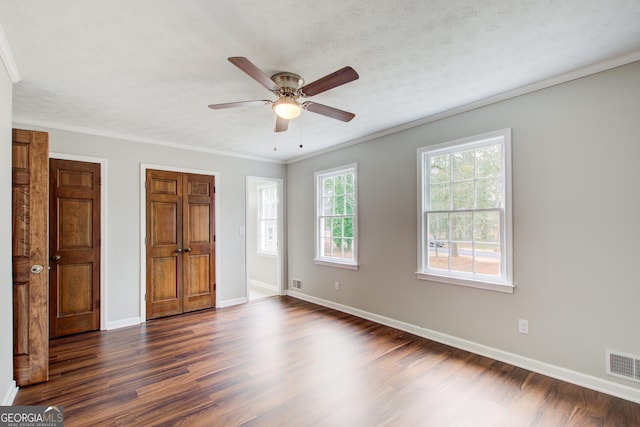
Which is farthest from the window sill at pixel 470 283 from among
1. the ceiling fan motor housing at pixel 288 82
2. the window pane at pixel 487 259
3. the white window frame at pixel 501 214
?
the ceiling fan motor housing at pixel 288 82

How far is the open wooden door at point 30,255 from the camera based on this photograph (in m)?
2.52

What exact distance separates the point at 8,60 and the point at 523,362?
4959 millimetres

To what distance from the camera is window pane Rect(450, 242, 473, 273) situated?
130 inches

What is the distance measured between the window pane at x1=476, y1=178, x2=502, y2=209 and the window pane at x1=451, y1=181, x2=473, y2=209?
0.24ft

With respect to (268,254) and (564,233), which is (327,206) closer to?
(268,254)

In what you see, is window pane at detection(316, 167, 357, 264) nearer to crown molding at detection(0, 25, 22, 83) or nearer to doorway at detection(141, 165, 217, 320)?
doorway at detection(141, 165, 217, 320)

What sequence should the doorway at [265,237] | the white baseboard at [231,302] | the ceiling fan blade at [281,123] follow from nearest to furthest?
1. the ceiling fan blade at [281,123]
2. the white baseboard at [231,302]
3. the doorway at [265,237]

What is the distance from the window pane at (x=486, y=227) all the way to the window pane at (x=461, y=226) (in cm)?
6

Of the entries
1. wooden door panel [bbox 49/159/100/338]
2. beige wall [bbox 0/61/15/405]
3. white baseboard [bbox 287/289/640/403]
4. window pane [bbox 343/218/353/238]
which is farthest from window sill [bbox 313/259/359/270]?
beige wall [bbox 0/61/15/405]

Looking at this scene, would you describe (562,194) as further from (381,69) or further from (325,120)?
(325,120)

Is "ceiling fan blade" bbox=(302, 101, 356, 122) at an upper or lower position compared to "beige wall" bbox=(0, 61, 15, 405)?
upper

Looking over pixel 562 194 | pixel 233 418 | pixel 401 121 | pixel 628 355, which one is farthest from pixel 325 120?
pixel 628 355

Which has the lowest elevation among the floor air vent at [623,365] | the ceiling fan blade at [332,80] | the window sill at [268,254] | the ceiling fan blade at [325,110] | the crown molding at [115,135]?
the floor air vent at [623,365]

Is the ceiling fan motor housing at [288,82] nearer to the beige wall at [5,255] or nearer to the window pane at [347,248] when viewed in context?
the beige wall at [5,255]
